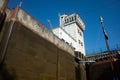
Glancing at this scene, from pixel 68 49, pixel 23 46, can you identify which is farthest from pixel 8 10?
pixel 68 49

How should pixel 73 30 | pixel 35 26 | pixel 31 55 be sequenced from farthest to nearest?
pixel 73 30
pixel 35 26
pixel 31 55

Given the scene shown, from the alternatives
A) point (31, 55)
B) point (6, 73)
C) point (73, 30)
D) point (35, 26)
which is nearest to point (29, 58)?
point (31, 55)

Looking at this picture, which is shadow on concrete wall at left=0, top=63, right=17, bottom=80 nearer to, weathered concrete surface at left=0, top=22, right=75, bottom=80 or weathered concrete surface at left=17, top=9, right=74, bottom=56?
weathered concrete surface at left=0, top=22, right=75, bottom=80

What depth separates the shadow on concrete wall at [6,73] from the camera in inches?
194

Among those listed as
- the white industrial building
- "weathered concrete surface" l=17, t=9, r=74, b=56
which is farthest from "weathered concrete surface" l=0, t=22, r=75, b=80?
the white industrial building

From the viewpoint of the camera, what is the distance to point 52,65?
8.48m

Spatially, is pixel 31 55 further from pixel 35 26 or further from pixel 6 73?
pixel 35 26

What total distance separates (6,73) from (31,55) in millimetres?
1794

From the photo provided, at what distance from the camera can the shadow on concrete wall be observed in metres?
4.94

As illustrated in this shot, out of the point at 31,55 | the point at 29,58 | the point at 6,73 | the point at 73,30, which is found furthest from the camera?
the point at 73,30

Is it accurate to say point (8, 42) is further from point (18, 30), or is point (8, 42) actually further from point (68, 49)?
point (68, 49)

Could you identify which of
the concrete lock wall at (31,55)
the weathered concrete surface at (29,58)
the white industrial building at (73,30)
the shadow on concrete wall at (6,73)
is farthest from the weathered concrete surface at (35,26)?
the white industrial building at (73,30)

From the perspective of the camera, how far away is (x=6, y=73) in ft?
16.7

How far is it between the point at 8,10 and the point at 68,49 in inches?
285
